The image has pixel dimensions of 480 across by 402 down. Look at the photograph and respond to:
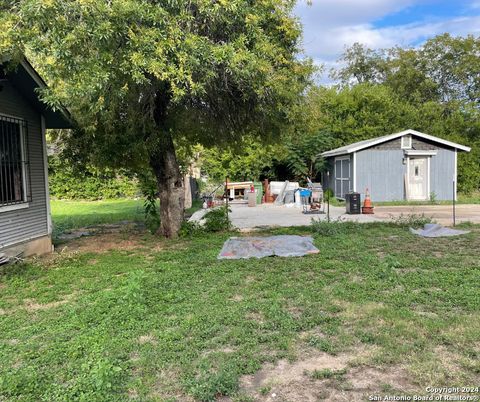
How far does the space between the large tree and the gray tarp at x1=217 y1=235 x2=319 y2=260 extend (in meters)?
2.40

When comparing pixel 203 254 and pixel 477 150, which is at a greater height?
pixel 477 150

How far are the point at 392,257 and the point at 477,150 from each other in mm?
17673

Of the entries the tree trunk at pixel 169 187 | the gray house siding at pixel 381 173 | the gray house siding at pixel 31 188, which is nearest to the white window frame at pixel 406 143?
the gray house siding at pixel 381 173

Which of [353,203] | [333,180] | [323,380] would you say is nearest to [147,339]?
[323,380]

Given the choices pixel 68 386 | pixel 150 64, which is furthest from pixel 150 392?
pixel 150 64

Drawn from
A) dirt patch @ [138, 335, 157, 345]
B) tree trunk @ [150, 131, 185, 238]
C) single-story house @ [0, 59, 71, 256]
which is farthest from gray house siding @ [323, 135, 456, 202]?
dirt patch @ [138, 335, 157, 345]

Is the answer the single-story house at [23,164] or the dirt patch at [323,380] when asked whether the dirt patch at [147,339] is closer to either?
the dirt patch at [323,380]

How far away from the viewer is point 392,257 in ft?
21.4

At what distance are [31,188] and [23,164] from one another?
0.49m

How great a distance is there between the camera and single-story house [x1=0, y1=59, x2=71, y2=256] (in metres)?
7.17

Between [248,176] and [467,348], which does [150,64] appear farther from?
[248,176]

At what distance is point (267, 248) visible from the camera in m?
7.57

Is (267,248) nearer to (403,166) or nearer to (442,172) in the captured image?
(403,166)

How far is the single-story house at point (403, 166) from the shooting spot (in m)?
18.5
